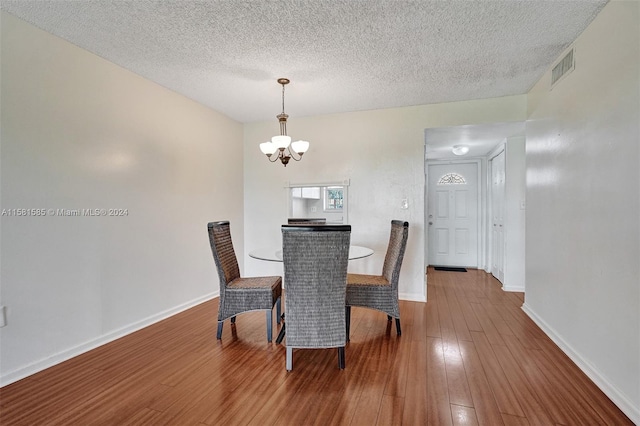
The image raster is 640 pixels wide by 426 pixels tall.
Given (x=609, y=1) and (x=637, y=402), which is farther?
(x=609, y=1)

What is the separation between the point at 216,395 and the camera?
6.26ft

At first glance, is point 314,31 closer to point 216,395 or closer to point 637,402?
point 216,395

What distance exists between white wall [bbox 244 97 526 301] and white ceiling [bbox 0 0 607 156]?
416mm

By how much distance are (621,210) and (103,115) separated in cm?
374

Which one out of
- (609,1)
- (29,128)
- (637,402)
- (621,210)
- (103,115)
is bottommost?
(637,402)

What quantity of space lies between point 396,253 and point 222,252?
1.56 meters

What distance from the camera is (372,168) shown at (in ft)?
13.6

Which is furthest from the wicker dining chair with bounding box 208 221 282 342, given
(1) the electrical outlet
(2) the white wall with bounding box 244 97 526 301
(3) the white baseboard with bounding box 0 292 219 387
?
(2) the white wall with bounding box 244 97 526 301

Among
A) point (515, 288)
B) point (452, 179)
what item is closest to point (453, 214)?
point (452, 179)

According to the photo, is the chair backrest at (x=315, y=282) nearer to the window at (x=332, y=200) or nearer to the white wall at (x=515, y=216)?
the window at (x=332, y=200)

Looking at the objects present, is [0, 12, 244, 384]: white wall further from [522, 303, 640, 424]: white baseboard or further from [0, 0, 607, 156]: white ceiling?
[522, 303, 640, 424]: white baseboard

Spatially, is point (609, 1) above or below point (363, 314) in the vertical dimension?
above

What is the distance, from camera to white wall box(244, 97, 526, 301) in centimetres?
392

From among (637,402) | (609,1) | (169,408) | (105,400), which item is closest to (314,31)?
(609,1)
